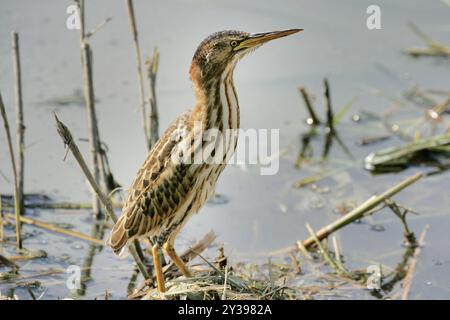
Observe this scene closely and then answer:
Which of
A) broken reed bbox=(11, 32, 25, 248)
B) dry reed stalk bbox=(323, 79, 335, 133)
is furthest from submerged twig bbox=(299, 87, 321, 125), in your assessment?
broken reed bbox=(11, 32, 25, 248)

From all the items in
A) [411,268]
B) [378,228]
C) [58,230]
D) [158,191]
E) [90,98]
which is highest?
[90,98]

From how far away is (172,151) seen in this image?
6457 millimetres

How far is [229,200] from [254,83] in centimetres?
188

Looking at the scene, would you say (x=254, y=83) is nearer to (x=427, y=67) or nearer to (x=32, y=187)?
Result: (x=427, y=67)

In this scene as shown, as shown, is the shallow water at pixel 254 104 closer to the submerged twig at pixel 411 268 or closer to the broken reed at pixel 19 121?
the submerged twig at pixel 411 268

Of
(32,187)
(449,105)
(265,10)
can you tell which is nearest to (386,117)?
(449,105)

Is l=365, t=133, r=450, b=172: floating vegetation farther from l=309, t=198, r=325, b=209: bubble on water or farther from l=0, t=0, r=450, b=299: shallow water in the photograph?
l=309, t=198, r=325, b=209: bubble on water

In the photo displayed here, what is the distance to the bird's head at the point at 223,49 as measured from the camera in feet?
20.5

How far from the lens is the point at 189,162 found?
6.39 m

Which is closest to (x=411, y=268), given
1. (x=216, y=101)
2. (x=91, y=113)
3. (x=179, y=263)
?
(x=179, y=263)

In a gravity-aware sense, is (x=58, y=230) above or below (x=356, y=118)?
below

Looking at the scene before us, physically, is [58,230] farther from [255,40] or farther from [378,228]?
[255,40]

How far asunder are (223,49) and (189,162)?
70 cm

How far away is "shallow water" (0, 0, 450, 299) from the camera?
321 inches
